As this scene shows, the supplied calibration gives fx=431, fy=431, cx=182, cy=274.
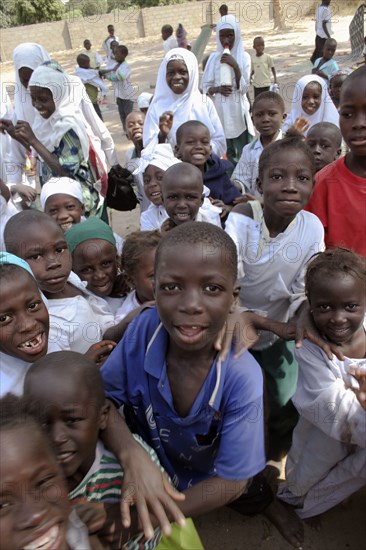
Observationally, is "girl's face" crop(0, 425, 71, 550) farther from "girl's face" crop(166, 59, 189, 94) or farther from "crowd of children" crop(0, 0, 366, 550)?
"girl's face" crop(166, 59, 189, 94)

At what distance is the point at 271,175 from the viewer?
180 cm

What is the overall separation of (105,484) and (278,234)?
118 centimetres

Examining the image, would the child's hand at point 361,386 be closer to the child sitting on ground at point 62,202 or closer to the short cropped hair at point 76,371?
the short cropped hair at point 76,371

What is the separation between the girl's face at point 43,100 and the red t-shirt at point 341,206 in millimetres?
1924

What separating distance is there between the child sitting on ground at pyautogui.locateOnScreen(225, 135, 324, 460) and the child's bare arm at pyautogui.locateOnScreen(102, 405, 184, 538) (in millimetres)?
907

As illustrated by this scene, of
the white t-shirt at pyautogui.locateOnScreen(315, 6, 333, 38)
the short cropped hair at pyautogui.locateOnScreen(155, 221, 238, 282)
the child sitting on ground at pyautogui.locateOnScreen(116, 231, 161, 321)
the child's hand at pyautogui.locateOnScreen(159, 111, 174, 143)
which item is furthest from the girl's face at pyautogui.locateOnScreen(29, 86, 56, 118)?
the white t-shirt at pyautogui.locateOnScreen(315, 6, 333, 38)

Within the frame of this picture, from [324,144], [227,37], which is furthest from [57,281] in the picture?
[227,37]

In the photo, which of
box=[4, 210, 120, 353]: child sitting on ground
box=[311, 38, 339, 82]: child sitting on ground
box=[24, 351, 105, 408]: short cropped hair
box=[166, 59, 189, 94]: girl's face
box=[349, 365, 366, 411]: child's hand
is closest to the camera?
box=[24, 351, 105, 408]: short cropped hair

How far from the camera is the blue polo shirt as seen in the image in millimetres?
1146

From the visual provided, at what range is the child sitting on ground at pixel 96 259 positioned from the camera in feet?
6.77

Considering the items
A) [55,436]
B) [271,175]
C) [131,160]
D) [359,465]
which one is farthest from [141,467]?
[131,160]

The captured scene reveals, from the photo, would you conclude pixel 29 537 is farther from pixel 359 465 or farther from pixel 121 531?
pixel 359 465

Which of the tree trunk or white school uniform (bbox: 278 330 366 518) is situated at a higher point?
the tree trunk

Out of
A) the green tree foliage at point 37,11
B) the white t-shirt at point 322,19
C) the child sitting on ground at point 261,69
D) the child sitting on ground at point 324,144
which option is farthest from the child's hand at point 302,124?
the green tree foliage at point 37,11
